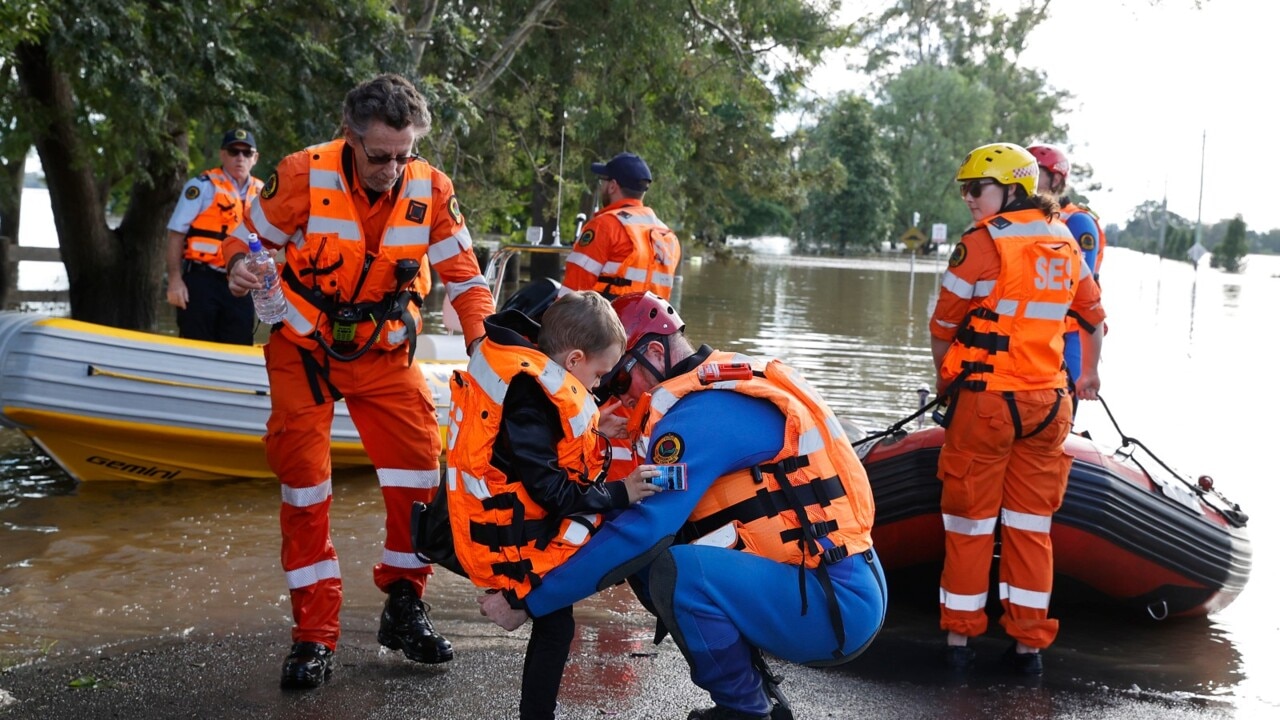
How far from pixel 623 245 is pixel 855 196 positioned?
56.4 m

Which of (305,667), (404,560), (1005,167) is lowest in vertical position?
(305,667)

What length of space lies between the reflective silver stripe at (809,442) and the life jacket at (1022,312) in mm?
1706

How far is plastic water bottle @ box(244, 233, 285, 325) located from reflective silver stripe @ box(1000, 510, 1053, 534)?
2822 millimetres

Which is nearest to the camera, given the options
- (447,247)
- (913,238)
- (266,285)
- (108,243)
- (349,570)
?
(266,285)

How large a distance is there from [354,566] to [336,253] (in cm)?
215

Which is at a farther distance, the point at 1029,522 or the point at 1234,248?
the point at 1234,248

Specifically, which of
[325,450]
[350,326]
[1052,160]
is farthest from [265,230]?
[1052,160]

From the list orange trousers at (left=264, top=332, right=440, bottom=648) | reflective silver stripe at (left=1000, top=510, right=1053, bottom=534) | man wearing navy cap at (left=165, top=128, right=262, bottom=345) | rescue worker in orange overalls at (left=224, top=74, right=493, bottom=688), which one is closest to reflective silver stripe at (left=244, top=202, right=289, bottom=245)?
rescue worker in orange overalls at (left=224, top=74, right=493, bottom=688)

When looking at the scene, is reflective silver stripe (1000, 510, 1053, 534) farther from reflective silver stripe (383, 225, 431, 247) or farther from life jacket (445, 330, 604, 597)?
reflective silver stripe (383, 225, 431, 247)

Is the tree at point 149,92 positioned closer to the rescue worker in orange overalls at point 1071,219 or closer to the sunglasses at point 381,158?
the sunglasses at point 381,158

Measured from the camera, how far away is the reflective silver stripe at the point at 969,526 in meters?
4.84

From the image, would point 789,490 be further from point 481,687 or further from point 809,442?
point 481,687

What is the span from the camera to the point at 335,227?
4207 millimetres

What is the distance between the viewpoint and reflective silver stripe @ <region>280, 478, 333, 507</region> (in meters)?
4.24
